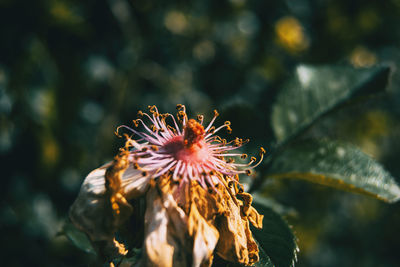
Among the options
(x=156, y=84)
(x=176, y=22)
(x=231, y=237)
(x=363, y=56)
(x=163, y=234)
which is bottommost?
(x=363, y=56)

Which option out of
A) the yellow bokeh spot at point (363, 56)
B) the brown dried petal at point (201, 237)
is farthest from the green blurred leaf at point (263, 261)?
the yellow bokeh spot at point (363, 56)

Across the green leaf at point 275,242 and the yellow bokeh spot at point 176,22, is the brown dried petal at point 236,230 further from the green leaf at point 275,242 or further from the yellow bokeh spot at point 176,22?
the yellow bokeh spot at point 176,22

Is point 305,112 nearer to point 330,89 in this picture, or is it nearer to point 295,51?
point 330,89

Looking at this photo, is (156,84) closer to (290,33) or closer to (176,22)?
(176,22)

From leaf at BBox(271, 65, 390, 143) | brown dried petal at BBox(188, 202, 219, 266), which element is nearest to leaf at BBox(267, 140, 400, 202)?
leaf at BBox(271, 65, 390, 143)

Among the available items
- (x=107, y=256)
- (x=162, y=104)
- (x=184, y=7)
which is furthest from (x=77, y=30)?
(x=107, y=256)

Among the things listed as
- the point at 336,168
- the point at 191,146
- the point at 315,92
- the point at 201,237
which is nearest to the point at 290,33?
the point at 315,92

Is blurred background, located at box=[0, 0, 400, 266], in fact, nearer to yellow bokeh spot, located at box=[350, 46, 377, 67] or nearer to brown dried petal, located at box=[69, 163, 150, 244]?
yellow bokeh spot, located at box=[350, 46, 377, 67]
